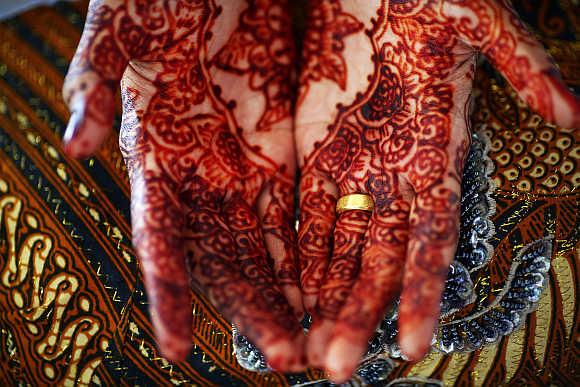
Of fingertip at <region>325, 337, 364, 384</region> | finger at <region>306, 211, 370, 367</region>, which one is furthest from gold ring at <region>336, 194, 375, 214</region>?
fingertip at <region>325, 337, 364, 384</region>

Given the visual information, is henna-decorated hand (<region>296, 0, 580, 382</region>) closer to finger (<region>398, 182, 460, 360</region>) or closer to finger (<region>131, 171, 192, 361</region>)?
finger (<region>398, 182, 460, 360</region>)

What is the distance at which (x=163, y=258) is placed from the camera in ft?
2.32

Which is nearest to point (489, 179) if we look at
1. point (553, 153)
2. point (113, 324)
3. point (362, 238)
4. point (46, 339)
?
point (553, 153)

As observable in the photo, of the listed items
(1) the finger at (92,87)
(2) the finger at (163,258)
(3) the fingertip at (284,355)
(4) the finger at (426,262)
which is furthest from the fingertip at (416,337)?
(1) the finger at (92,87)

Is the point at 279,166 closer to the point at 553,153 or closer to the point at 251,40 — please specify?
the point at 251,40

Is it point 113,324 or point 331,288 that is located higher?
point 331,288

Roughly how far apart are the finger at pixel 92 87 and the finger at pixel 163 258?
3.9 inches

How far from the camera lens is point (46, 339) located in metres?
0.98

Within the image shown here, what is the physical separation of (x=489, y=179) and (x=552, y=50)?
251 mm

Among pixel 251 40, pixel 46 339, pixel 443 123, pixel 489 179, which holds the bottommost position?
pixel 46 339

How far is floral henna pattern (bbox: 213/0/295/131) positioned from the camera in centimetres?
97

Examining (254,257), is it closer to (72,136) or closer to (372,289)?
(372,289)

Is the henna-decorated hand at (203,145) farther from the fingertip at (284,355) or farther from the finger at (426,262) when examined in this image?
the finger at (426,262)

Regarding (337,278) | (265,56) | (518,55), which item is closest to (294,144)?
(265,56)
